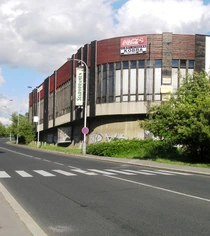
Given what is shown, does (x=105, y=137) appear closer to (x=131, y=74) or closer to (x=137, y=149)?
(x=131, y=74)

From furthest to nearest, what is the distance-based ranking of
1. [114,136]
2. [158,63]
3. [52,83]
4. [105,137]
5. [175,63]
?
1. [52,83]
2. [105,137]
3. [114,136]
4. [158,63]
5. [175,63]

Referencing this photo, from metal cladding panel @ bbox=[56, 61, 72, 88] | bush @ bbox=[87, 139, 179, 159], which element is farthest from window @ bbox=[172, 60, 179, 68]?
metal cladding panel @ bbox=[56, 61, 72, 88]

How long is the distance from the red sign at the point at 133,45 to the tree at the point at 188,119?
597 inches

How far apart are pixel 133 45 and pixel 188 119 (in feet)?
67.7

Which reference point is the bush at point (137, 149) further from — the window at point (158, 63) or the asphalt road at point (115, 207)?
the asphalt road at point (115, 207)

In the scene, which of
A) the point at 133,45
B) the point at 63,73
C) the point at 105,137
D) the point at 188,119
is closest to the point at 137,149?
the point at 188,119

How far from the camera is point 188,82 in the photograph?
30.1 meters

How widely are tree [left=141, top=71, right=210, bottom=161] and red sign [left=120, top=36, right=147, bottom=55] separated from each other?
49.8 feet

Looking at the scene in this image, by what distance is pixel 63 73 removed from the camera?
205 feet

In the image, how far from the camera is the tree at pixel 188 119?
80.6 ft

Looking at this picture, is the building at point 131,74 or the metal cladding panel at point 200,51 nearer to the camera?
the metal cladding panel at point 200,51

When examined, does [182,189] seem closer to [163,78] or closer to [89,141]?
[163,78]

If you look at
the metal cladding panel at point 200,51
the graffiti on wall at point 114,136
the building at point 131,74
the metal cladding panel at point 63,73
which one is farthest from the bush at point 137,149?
the metal cladding panel at point 63,73

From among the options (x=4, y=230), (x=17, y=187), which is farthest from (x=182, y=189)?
(x=4, y=230)
